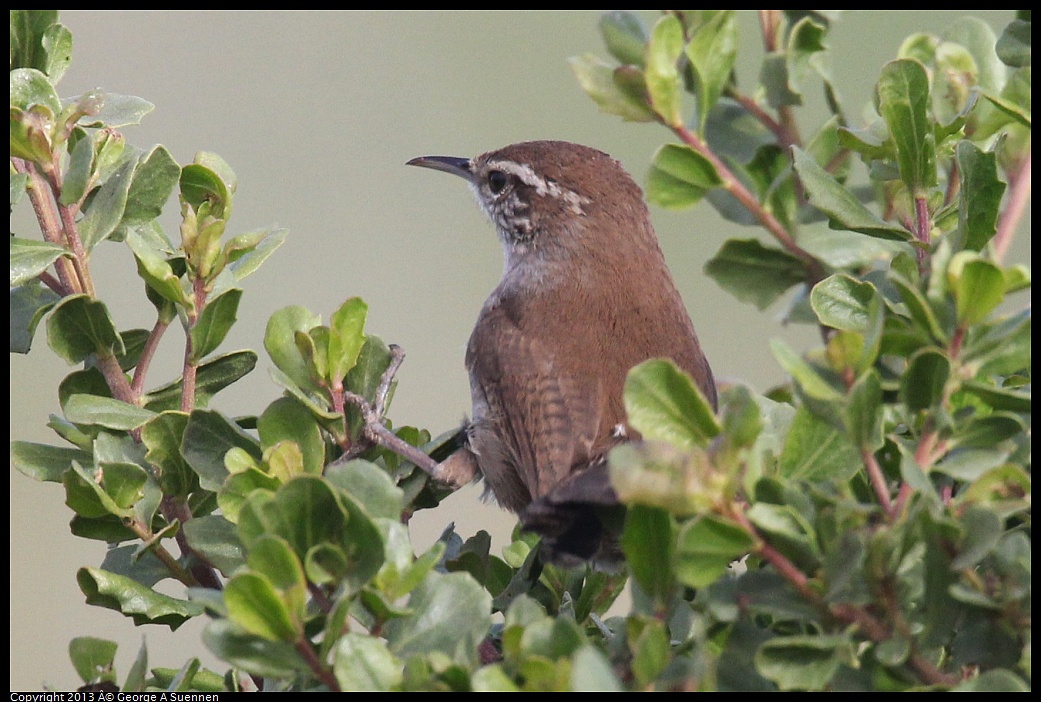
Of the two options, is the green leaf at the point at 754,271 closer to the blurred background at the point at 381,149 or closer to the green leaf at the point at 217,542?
the green leaf at the point at 217,542

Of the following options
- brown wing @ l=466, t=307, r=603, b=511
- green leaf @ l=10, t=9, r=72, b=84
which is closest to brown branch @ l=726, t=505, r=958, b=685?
brown wing @ l=466, t=307, r=603, b=511

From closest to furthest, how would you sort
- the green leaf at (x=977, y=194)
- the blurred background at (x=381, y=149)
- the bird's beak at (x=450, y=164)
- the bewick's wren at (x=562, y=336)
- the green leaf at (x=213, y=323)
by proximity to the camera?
the green leaf at (x=977, y=194), the green leaf at (x=213, y=323), the bewick's wren at (x=562, y=336), the bird's beak at (x=450, y=164), the blurred background at (x=381, y=149)

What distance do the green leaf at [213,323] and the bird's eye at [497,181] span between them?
2.28 meters

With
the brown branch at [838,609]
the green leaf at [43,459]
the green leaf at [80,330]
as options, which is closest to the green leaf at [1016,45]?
the brown branch at [838,609]

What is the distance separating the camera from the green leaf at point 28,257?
81.0 inches

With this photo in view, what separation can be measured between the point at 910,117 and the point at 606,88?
1.94ft

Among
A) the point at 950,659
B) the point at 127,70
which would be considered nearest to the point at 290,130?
the point at 127,70

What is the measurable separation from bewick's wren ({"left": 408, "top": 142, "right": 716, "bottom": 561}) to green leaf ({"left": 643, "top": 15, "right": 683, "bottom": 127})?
798 millimetres

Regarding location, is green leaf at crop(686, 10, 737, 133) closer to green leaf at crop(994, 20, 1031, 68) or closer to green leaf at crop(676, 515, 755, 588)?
green leaf at crop(994, 20, 1031, 68)

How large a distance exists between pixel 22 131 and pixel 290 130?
5.41m

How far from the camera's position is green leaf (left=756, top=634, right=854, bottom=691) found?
4.56ft

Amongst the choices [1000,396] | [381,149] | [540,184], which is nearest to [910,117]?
[1000,396]

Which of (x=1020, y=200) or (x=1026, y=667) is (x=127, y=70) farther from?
(x=1026, y=667)

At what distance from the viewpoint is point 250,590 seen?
1449 mm
